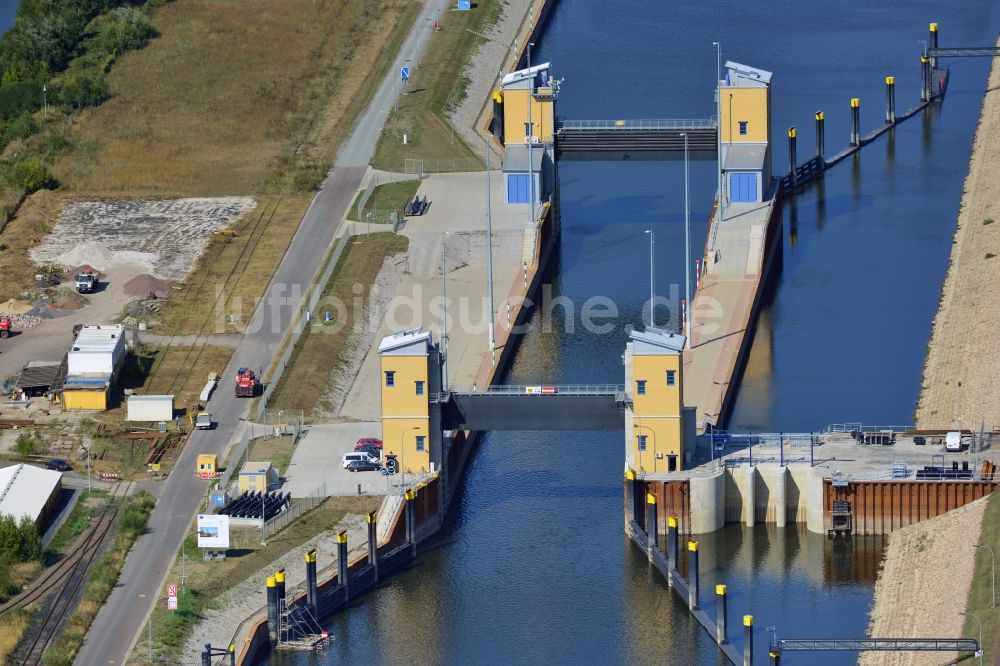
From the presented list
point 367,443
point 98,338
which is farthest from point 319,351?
point 367,443

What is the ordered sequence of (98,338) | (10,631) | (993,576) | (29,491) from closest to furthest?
(993,576) < (10,631) < (29,491) < (98,338)

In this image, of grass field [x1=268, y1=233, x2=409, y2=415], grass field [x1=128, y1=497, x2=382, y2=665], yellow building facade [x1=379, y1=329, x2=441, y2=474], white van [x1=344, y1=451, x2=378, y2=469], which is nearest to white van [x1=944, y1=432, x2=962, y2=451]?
yellow building facade [x1=379, y1=329, x2=441, y2=474]

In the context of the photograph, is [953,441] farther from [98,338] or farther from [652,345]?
[98,338]

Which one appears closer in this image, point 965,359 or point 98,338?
point 98,338

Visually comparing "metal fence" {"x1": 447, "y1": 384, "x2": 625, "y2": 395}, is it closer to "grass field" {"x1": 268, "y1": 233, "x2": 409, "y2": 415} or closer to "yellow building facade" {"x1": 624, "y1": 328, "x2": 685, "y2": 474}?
"yellow building facade" {"x1": 624, "y1": 328, "x2": 685, "y2": 474}

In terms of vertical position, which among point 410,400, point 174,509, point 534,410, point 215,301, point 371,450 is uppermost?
point 410,400

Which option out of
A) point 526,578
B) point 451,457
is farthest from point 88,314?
point 526,578

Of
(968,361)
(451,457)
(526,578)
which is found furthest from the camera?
(968,361)

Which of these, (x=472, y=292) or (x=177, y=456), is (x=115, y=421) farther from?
(x=472, y=292)
